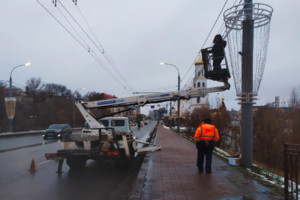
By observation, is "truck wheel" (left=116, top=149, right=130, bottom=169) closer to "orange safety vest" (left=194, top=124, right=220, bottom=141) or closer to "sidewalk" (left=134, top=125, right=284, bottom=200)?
"sidewalk" (left=134, top=125, right=284, bottom=200)

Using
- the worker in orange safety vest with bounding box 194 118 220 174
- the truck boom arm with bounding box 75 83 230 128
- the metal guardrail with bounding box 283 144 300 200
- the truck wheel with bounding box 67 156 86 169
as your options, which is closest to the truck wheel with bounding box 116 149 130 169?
the truck wheel with bounding box 67 156 86 169

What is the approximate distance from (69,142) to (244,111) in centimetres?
571

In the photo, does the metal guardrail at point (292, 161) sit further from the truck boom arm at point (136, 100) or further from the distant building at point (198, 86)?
the distant building at point (198, 86)

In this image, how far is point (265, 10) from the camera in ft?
27.3

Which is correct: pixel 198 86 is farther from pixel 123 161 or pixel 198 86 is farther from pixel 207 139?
pixel 207 139

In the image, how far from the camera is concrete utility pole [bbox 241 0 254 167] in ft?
28.5

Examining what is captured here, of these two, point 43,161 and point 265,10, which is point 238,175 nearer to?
point 265,10

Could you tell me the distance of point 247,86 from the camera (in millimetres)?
8852

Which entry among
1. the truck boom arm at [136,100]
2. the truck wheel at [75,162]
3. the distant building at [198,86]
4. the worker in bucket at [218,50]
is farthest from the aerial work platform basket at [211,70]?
the distant building at [198,86]

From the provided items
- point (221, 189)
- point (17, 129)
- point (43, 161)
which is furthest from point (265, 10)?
point (17, 129)

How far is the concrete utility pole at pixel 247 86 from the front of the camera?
8.70 meters

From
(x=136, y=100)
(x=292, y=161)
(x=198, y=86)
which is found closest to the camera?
(x=292, y=161)

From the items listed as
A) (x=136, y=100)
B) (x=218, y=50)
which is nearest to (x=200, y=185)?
A: (x=218, y=50)

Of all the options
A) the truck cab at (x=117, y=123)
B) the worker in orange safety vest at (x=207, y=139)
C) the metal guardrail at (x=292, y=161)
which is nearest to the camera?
the metal guardrail at (x=292, y=161)
